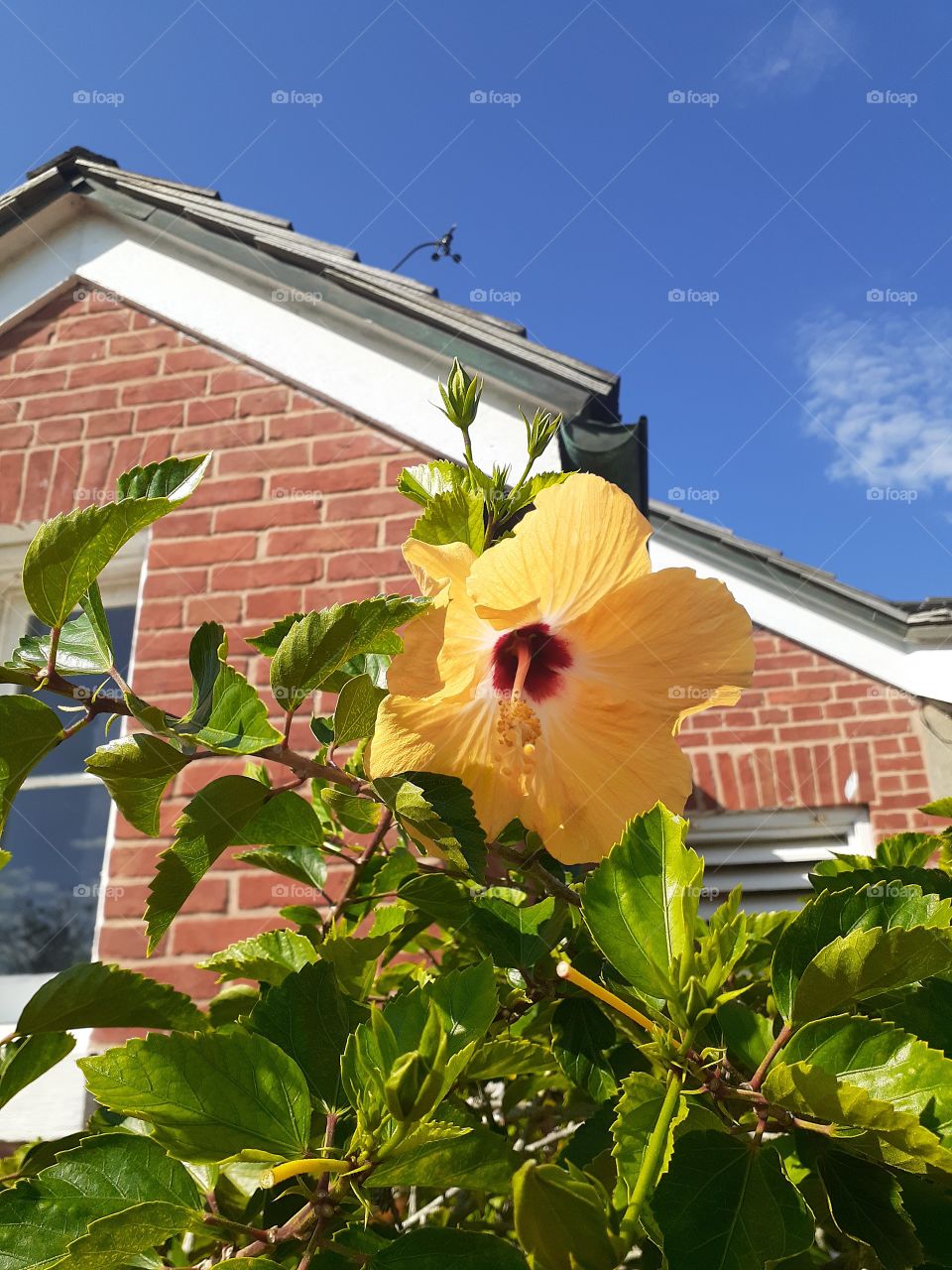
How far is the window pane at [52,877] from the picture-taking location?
300 centimetres

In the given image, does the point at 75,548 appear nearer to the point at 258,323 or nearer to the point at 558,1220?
the point at 558,1220

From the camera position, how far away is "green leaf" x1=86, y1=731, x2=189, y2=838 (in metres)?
0.63

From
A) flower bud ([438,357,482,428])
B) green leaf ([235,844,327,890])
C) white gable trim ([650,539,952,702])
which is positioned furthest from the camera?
white gable trim ([650,539,952,702])

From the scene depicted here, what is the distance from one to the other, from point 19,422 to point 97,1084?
332 cm

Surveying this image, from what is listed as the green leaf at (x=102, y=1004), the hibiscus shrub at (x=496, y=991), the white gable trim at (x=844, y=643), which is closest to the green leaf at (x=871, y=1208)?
the hibiscus shrub at (x=496, y=991)

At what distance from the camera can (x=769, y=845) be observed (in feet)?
13.9

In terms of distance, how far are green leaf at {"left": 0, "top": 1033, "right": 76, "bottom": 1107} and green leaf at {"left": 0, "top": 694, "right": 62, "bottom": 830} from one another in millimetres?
306

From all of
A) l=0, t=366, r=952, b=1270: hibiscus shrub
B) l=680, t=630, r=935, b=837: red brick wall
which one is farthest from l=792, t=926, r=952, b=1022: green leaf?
l=680, t=630, r=935, b=837: red brick wall

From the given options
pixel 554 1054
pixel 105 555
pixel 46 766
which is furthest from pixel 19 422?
pixel 554 1054

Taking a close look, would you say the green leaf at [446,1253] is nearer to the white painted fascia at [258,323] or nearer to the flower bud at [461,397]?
the flower bud at [461,397]

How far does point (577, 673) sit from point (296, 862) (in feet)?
1.75

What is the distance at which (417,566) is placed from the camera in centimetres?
69

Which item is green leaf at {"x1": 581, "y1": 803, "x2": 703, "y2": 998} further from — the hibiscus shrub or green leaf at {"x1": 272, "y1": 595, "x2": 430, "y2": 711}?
green leaf at {"x1": 272, "y1": 595, "x2": 430, "y2": 711}

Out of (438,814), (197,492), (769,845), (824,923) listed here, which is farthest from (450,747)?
(769,845)
